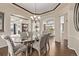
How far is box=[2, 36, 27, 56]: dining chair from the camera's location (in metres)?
2.51

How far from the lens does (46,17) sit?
9.09ft

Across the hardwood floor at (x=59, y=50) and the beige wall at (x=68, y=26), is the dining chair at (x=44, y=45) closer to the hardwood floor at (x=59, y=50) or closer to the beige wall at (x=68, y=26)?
the hardwood floor at (x=59, y=50)

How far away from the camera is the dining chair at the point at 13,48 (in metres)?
2.51

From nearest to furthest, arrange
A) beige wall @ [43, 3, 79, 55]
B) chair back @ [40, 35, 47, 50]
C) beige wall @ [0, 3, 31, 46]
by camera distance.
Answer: beige wall @ [0, 3, 31, 46]
beige wall @ [43, 3, 79, 55]
chair back @ [40, 35, 47, 50]

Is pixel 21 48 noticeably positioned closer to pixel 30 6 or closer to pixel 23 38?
pixel 23 38

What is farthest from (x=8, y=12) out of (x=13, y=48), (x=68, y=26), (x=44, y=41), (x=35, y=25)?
(x=68, y=26)

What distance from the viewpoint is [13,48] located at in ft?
8.93

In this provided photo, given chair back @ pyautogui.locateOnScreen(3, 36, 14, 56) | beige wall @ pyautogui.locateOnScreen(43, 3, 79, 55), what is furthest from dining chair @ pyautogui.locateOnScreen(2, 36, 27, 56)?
beige wall @ pyautogui.locateOnScreen(43, 3, 79, 55)

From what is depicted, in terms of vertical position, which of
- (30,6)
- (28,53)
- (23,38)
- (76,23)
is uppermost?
(30,6)

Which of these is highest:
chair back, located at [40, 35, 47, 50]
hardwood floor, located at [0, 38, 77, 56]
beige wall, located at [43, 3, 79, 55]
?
beige wall, located at [43, 3, 79, 55]

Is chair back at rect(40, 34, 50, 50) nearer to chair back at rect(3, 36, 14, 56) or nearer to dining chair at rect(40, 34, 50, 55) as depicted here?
dining chair at rect(40, 34, 50, 55)

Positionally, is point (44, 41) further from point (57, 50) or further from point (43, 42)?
point (57, 50)

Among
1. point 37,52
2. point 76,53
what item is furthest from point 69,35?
point 37,52

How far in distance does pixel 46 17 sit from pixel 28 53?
978mm
